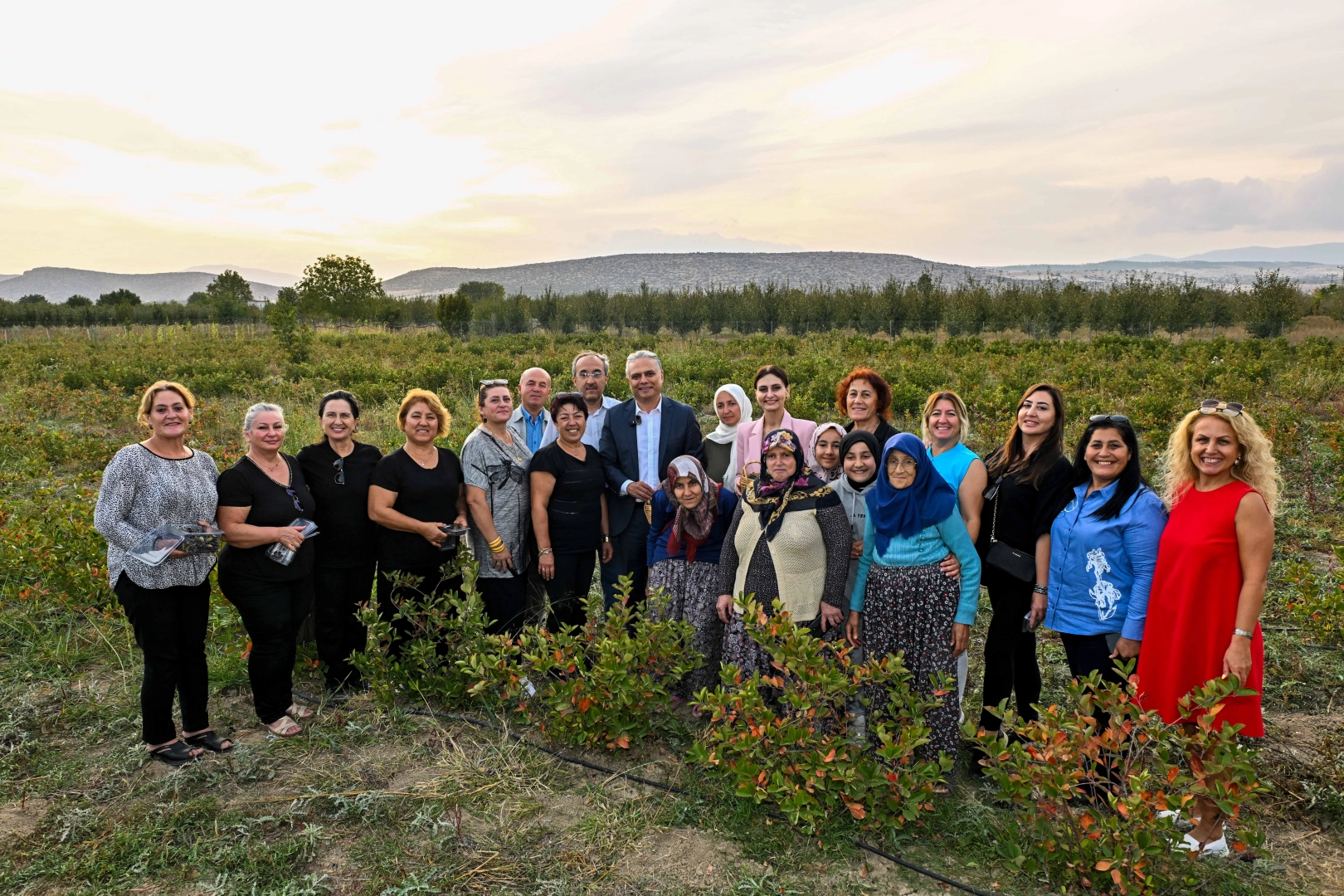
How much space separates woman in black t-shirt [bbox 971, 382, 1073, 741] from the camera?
3.17 meters

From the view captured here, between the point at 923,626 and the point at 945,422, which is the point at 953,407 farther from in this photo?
the point at 923,626

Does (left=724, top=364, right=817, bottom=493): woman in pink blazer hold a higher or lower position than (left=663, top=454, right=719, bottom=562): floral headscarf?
higher

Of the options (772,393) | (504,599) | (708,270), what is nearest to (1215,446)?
(772,393)

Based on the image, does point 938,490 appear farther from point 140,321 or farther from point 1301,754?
point 140,321

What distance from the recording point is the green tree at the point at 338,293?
46.7 metres

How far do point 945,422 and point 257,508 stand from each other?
10.0ft

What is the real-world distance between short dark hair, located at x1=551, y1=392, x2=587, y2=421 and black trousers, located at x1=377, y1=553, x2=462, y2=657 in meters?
0.92

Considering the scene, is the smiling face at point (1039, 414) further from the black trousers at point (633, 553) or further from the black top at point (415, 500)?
the black top at point (415, 500)

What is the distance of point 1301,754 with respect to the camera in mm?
3434

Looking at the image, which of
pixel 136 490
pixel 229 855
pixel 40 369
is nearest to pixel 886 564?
pixel 229 855

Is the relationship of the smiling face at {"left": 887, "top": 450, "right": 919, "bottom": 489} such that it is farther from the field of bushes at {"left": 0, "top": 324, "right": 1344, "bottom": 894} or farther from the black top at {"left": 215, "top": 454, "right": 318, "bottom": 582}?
the black top at {"left": 215, "top": 454, "right": 318, "bottom": 582}

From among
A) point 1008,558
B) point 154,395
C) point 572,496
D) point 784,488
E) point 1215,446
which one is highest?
point 154,395

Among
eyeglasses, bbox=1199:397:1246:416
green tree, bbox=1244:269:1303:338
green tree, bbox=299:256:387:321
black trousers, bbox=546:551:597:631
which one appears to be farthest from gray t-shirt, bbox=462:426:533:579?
green tree, bbox=299:256:387:321

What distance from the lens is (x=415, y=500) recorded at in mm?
3654
